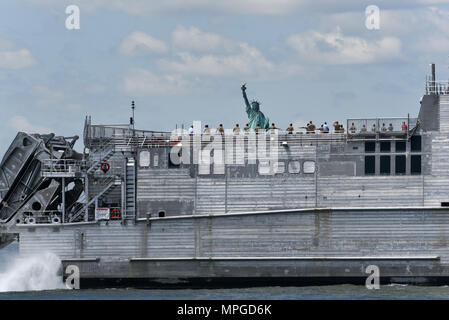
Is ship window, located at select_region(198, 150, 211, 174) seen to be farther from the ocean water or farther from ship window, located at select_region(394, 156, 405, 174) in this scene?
ship window, located at select_region(394, 156, 405, 174)

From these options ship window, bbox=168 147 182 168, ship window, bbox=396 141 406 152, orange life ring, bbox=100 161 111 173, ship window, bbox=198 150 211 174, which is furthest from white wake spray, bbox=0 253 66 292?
ship window, bbox=396 141 406 152

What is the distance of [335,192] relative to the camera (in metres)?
44.4

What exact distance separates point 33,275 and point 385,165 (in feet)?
50.4

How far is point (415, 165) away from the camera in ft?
145

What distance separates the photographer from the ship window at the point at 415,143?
1748 inches

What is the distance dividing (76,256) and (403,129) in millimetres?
14706

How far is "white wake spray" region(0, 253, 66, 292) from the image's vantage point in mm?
44969

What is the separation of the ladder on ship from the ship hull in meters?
0.83

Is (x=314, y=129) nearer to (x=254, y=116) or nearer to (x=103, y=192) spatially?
(x=254, y=116)
